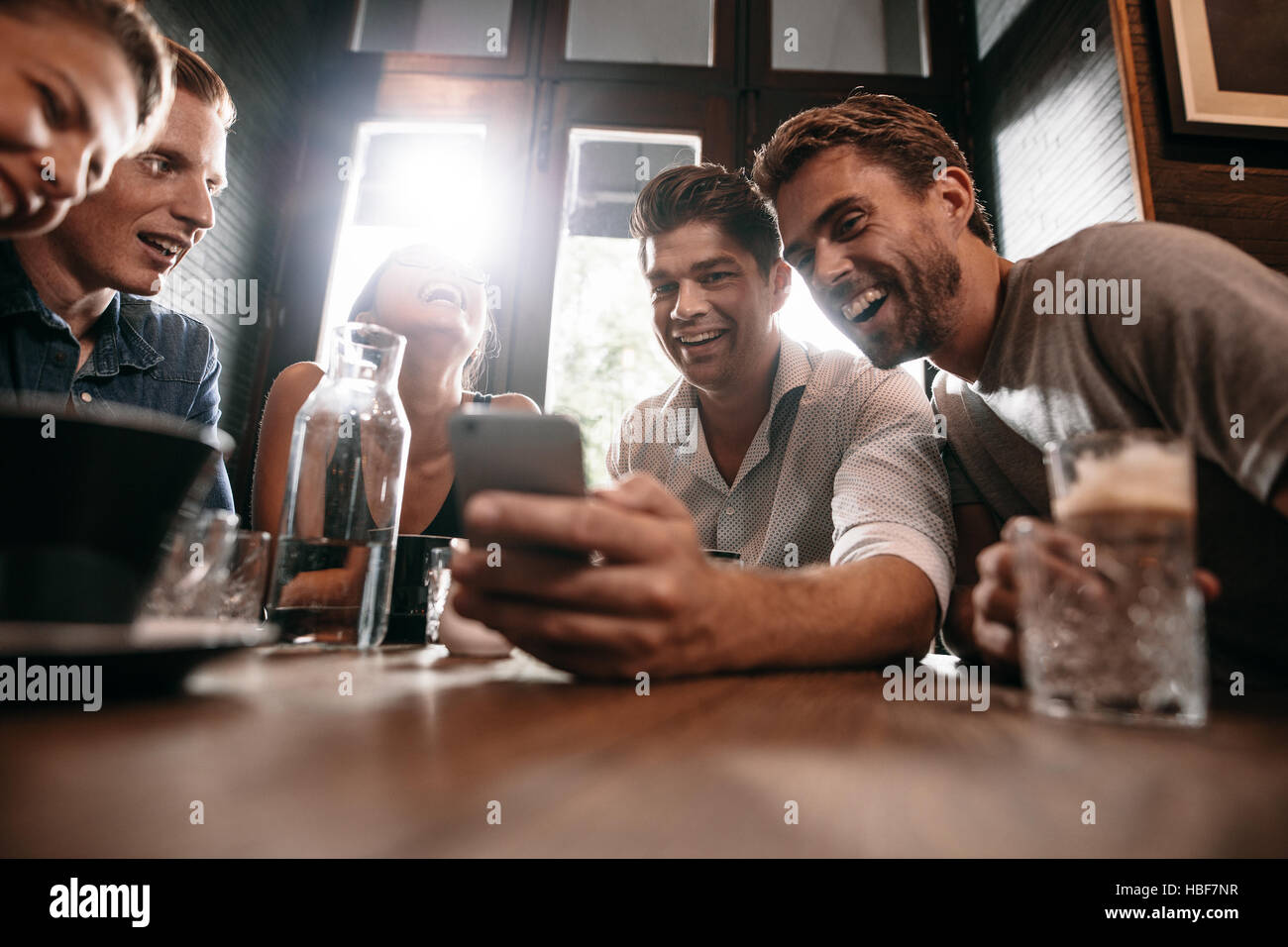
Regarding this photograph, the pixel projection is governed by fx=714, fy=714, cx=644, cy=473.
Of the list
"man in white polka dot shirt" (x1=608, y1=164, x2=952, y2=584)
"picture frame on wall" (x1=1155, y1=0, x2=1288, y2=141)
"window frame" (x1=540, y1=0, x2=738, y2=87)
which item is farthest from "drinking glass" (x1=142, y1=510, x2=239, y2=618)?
"window frame" (x1=540, y1=0, x2=738, y2=87)

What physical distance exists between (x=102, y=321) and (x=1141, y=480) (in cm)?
177

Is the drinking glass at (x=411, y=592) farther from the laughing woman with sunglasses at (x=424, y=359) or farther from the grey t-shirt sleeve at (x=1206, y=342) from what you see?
the grey t-shirt sleeve at (x=1206, y=342)

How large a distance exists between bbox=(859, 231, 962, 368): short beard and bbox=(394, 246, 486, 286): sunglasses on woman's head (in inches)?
43.5

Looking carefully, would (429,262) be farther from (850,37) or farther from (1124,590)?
(850,37)

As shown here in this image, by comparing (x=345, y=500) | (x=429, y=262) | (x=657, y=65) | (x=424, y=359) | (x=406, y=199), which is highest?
(x=657, y=65)

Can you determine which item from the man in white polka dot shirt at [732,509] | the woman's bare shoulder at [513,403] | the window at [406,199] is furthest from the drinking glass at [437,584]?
the window at [406,199]

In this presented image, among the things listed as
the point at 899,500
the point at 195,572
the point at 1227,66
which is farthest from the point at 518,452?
the point at 1227,66

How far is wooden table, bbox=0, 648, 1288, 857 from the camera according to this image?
0.25 meters

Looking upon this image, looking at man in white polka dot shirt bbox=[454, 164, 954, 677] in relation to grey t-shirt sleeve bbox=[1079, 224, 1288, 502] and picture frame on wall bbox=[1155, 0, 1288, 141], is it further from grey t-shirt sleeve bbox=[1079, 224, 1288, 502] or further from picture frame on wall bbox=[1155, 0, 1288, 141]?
picture frame on wall bbox=[1155, 0, 1288, 141]

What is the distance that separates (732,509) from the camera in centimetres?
166

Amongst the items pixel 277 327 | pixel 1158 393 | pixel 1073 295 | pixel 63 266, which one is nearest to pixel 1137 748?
pixel 1158 393

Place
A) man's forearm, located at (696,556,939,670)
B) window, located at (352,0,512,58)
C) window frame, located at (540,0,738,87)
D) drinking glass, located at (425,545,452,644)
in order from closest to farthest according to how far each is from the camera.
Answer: man's forearm, located at (696,556,939,670) → drinking glass, located at (425,545,452,644) → window frame, located at (540,0,738,87) → window, located at (352,0,512,58)

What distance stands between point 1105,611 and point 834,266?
3.44 ft

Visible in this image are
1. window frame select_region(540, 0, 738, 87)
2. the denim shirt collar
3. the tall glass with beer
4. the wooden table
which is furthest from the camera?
window frame select_region(540, 0, 738, 87)
